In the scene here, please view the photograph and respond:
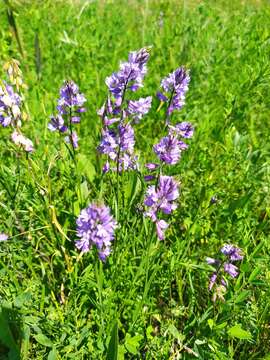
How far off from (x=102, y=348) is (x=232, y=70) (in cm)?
282

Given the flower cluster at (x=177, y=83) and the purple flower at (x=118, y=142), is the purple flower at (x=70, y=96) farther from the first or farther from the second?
the flower cluster at (x=177, y=83)

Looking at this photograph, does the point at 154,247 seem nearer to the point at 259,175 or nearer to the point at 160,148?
the point at 160,148

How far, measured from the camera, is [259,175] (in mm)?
2154

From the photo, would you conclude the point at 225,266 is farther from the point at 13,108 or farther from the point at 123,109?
the point at 13,108

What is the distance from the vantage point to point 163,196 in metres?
1.38

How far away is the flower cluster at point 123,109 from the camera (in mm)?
1506

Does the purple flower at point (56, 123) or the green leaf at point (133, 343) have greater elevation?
the purple flower at point (56, 123)

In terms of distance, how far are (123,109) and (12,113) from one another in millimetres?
484

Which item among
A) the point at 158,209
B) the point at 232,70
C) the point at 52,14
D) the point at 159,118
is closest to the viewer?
the point at 158,209

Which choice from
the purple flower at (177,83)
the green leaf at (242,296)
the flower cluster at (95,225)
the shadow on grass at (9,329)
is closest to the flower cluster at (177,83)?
the purple flower at (177,83)

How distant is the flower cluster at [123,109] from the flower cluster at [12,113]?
0.36m

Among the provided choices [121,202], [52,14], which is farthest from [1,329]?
[52,14]

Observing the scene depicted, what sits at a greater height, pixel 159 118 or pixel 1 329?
pixel 159 118

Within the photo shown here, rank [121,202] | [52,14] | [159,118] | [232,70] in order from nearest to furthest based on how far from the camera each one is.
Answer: [121,202] → [159,118] → [232,70] → [52,14]
